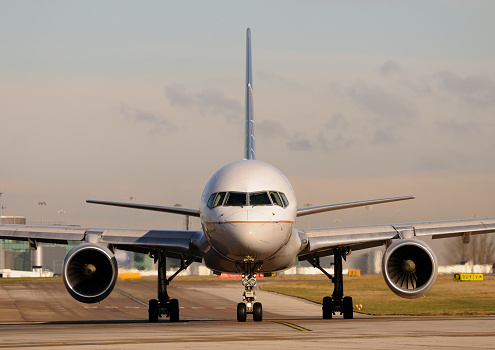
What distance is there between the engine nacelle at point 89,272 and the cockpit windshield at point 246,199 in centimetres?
447

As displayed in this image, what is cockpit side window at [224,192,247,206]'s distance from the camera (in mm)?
23359

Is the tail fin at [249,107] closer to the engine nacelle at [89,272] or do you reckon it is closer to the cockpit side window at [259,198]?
the engine nacelle at [89,272]

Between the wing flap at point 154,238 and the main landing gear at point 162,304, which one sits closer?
the wing flap at point 154,238

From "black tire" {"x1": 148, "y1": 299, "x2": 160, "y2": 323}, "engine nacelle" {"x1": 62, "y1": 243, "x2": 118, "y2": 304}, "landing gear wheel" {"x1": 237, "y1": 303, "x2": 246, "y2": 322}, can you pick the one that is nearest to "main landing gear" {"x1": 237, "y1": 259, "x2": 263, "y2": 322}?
"landing gear wheel" {"x1": 237, "y1": 303, "x2": 246, "y2": 322}

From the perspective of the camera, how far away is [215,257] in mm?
26484

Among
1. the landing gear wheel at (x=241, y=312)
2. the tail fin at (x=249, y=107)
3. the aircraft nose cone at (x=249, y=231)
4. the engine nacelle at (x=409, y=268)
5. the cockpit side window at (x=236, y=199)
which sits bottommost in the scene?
the landing gear wheel at (x=241, y=312)

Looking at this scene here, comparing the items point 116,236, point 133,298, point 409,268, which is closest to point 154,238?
point 116,236

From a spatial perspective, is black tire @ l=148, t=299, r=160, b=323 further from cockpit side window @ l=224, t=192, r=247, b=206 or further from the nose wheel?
cockpit side window @ l=224, t=192, r=247, b=206

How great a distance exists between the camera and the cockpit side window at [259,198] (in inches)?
921

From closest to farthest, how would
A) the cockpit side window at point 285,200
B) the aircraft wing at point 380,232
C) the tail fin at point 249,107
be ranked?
the cockpit side window at point 285,200, the aircraft wing at point 380,232, the tail fin at point 249,107

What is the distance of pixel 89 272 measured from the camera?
26391mm

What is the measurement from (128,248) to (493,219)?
1262 centimetres

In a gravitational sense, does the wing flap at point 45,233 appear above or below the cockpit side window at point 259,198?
below

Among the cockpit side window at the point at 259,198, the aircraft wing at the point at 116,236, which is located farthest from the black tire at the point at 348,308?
the cockpit side window at the point at 259,198
